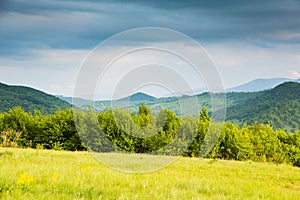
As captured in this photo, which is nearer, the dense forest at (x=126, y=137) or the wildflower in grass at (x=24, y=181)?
the wildflower in grass at (x=24, y=181)

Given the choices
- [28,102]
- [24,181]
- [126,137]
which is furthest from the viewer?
[28,102]

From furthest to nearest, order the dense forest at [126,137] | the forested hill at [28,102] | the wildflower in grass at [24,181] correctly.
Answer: the forested hill at [28,102], the dense forest at [126,137], the wildflower in grass at [24,181]

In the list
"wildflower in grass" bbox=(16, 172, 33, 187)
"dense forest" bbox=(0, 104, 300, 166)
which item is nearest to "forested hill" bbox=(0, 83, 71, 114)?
"dense forest" bbox=(0, 104, 300, 166)

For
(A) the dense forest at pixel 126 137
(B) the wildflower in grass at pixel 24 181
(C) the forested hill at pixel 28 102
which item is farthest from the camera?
(C) the forested hill at pixel 28 102

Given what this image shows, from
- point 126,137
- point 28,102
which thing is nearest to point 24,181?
point 126,137

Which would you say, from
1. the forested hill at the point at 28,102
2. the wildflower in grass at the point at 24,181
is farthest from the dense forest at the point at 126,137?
the forested hill at the point at 28,102

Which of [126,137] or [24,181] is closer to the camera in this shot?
[24,181]

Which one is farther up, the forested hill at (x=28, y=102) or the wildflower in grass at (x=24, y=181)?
the forested hill at (x=28, y=102)

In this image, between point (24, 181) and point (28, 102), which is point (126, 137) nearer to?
point (24, 181)

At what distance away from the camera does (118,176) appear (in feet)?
33.3

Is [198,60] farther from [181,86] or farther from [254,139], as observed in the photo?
[254,139]

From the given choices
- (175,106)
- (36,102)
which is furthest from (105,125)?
(36,102)

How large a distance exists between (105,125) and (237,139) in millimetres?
37086

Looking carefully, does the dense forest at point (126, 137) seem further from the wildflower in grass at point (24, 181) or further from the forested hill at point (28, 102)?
the forested hill at point (28, 102)
